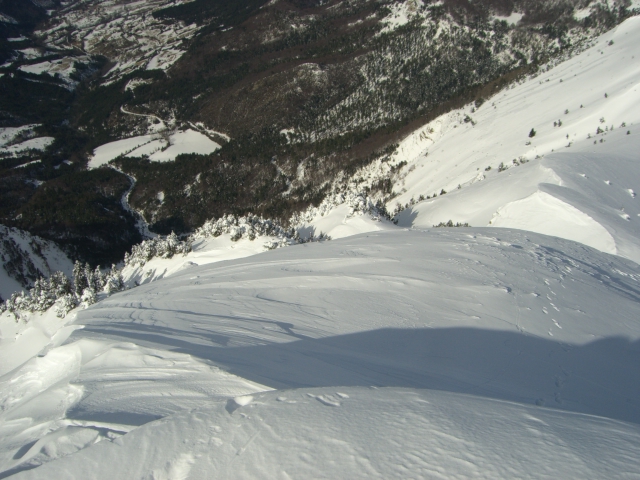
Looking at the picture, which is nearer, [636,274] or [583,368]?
[583,368]

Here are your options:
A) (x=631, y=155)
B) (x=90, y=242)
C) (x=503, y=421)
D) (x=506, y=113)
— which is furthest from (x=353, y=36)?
(x=503, y=421)

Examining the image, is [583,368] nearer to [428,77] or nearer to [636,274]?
[636,274]

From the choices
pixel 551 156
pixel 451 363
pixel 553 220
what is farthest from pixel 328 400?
pixel 551 156

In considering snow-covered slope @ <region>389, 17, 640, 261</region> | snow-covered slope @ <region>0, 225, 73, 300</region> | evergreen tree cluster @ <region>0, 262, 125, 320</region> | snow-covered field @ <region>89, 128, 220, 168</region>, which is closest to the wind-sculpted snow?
snow-covered slope @ <region>389, 17, 640, 261</region>

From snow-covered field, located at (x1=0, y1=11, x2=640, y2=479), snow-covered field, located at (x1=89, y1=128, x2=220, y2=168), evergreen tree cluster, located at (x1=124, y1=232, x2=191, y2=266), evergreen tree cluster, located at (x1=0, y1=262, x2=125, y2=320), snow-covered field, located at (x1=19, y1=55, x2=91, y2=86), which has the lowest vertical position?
evergreen tree cluster, located at (x1=0, y1=262, x2=125, y2=320)

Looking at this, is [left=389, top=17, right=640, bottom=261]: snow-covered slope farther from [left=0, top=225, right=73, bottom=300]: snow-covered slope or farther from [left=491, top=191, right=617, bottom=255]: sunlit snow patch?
[left=0, top=225, right=73, bottom=300]: snow-covered slope

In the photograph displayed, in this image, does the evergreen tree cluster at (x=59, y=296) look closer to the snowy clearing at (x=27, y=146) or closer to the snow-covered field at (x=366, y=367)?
the snow-covered field at (x=366, y=367)
